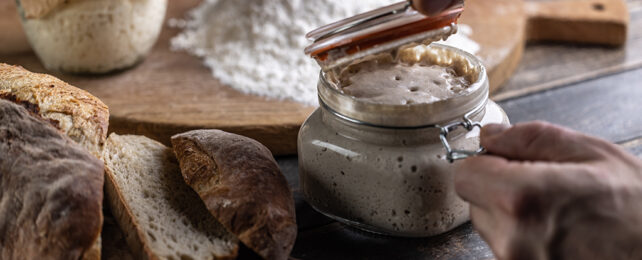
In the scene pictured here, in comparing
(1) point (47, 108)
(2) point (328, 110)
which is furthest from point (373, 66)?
(1) point (47, 108)

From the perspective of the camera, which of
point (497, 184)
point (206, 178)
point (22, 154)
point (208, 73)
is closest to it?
point (497, 184)

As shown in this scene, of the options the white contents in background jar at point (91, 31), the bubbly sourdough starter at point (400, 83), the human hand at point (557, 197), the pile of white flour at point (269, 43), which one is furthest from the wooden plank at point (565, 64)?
the white contents in background jar at point (91, 31)

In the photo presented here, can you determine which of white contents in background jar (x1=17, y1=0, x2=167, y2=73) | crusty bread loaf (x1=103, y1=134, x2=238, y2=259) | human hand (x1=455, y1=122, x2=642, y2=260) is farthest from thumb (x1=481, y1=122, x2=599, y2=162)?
white contents in background jar (x1=17, y1=0, x2=167, y2=73)

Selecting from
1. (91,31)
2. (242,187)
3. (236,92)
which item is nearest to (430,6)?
(242,187)

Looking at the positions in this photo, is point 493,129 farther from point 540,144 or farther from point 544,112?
point 544,112

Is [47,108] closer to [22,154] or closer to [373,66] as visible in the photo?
[22,154]

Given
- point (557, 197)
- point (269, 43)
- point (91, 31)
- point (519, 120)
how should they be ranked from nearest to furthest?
point (557, 197) < point (519, 120) < point (91, 31) < point (269, 43)

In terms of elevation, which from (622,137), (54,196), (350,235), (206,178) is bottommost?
(622,137)

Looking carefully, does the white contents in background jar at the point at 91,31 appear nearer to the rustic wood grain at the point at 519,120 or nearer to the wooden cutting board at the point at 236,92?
the wooden cutting board at the point at 236,92
